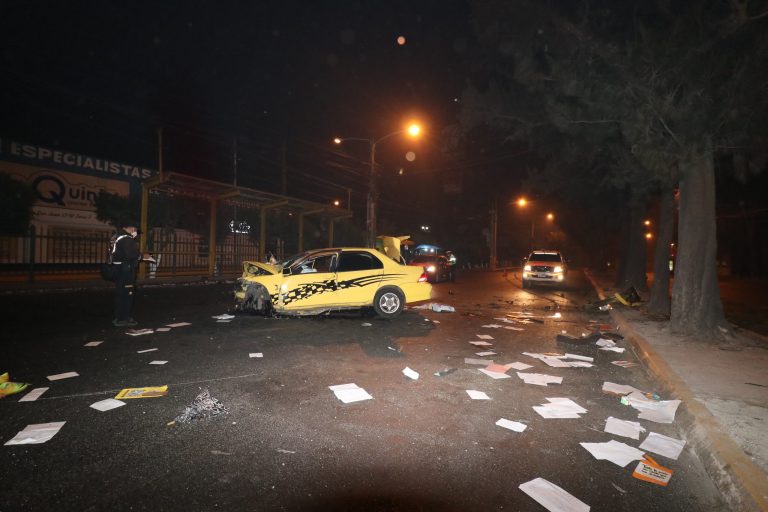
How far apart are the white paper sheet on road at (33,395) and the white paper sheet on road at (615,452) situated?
17.8 feet

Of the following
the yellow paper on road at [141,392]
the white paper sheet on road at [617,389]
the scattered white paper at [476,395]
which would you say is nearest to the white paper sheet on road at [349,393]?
the scattered white paper at [476,395]

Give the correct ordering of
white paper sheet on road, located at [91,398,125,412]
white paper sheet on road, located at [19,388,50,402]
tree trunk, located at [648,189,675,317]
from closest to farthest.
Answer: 1. white paper sheet on road, located at [91,398,125,412]
2. white paper sheet on road, located at [19,388,50,402]
3. tree trunk, located at [648,189,675,317]

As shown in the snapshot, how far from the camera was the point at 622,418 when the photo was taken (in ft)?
13.9

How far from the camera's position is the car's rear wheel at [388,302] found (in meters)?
9.66

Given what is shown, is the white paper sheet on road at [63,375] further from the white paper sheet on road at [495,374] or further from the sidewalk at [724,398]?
the sidewalk at [724,398]

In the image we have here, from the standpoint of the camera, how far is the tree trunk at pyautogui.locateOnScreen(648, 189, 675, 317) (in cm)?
1093

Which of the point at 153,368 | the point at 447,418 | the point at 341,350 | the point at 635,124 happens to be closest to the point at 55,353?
the point at 153,368

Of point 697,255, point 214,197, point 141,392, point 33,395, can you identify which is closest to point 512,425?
point 141,392

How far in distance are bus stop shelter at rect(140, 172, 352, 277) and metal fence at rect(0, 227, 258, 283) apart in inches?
40.8

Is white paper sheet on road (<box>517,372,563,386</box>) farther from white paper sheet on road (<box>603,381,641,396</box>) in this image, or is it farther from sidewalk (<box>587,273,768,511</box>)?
sidewalk (<box>587,273,768,511</box>)

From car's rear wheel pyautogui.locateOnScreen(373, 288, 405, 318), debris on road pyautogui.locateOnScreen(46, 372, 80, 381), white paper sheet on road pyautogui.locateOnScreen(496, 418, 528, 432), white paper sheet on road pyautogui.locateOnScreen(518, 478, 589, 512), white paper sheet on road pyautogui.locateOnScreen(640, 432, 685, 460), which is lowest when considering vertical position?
white paper sheet on road pyautogui.locateOnScreen(640, 432, 685, 460)

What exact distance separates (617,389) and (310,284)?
5.98 metres

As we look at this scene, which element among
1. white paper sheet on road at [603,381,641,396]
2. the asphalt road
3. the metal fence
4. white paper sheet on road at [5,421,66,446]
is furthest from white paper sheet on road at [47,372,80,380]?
the metal fence

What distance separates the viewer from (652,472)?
3.18 metres
